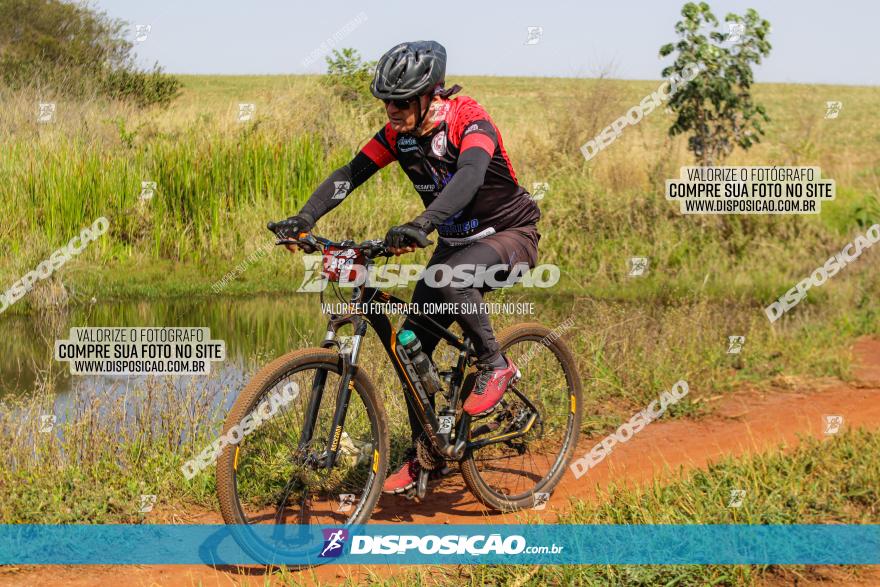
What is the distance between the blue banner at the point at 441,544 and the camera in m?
4.73

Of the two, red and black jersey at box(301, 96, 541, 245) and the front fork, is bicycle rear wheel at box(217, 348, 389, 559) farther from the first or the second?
red and black jersey at box(301, 96, 541, 245)

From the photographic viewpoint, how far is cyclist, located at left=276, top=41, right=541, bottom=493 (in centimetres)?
512

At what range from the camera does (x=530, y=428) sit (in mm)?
6250

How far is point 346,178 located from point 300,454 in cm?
164

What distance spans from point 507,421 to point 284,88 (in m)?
15.1

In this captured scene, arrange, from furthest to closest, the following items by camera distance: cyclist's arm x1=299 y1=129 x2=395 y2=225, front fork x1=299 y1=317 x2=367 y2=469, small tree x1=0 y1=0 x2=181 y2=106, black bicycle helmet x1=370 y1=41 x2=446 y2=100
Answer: small tree x1=0 y1=0 x2=181 y2=106, cyclist's arm x1=299 y1=129 x2=395 y2=225, black bicycle helmet x1=370 y1=41 x2=446 y2=100, front fork x1=299 y1=317 x2=367 y2=469

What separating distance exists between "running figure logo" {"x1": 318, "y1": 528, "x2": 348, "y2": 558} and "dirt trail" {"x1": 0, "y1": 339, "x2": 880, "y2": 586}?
0.09m

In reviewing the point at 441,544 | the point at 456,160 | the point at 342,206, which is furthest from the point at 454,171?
the point at 342,206

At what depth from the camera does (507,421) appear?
6.21m

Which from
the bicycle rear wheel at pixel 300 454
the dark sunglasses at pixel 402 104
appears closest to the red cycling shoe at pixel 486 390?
the bicycle rear wheel at pixel 300 454

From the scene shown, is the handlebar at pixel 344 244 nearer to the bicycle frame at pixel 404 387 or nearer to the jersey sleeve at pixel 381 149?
the bicycle frame at pixel 404 387

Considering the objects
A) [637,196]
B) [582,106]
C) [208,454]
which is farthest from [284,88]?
[208,454]

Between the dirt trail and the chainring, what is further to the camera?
the chainring

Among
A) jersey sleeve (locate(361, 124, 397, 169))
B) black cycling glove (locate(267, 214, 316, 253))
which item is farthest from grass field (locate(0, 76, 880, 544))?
black cycling glove (locate(267, 214, 316, 253))
